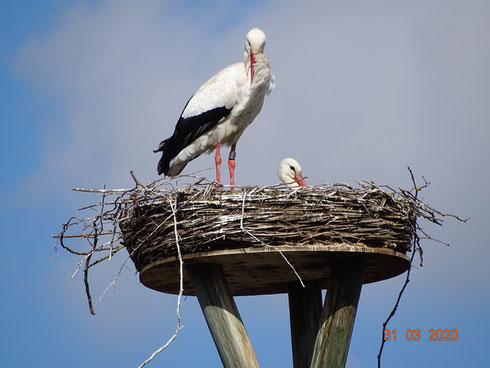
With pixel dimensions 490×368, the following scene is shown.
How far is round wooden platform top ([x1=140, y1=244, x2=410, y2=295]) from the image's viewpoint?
5.09 m

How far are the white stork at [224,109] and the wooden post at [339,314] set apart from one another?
2.34 metres

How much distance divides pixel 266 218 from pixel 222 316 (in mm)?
705

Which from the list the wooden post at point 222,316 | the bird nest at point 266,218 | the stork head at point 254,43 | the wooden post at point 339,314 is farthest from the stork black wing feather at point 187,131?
the wooden post at point 339,314

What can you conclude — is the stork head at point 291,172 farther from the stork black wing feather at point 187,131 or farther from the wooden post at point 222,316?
the wooden post at point 222,316

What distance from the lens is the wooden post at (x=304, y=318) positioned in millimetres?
5918

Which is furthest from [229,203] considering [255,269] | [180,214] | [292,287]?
[292,287]

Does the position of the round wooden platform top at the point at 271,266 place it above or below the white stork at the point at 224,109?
below

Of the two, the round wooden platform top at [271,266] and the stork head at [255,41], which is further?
the stork head at [255,41]

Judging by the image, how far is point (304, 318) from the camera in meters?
6.01

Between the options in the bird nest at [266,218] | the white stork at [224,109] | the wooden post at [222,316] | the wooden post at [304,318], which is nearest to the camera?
the bird nest at [266,218]

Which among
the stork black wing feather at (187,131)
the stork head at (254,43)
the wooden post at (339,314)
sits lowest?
the wooden post at (339,314)

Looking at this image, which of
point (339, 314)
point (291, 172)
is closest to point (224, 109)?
Answer: point (291, 172)

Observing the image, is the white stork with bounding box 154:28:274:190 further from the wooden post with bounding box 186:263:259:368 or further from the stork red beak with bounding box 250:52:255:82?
the wooden post with bounding box 186:263:259:368

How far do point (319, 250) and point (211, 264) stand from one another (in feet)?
2.42
